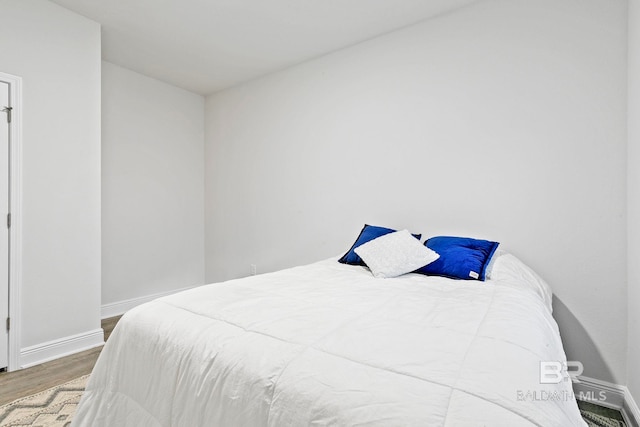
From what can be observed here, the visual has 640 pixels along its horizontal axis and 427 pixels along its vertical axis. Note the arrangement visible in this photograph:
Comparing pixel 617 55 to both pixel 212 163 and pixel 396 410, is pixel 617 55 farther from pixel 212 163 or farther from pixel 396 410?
pixel 212 163

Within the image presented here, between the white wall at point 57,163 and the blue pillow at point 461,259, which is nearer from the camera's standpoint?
the blue pillow at point 461,259

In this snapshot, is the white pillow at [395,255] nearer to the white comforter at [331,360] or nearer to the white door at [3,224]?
the white comforter at [331,360]

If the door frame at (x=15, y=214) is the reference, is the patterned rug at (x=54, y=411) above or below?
below

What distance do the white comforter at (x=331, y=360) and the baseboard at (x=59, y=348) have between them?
1.44 meters

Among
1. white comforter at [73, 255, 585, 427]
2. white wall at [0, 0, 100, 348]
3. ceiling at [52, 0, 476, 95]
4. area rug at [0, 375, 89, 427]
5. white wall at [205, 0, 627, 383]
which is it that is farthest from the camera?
ceiling at [52, 0, 476, 95]

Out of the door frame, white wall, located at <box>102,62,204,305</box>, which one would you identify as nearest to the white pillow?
the door frame

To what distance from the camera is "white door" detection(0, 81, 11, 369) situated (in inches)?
89.3

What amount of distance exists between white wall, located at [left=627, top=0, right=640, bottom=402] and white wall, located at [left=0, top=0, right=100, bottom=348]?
373 centimetres

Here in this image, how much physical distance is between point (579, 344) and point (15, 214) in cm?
390

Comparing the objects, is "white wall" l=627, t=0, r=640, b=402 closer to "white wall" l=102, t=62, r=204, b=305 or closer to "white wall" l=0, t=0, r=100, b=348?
"white wall" l=0, t=0, r=100, b=348

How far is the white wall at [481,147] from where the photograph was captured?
1.99 metres

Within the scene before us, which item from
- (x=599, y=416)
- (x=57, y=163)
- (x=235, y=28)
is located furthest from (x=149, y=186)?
(x=599, y=416)

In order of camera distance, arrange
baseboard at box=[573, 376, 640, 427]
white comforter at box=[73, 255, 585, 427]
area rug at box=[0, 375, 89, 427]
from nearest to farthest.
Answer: white comforter at box=[73, 255, 585, 427]
area rug at box=[0, 375, 89, 427]
baseboard at box=[573, 376, 640, 427]

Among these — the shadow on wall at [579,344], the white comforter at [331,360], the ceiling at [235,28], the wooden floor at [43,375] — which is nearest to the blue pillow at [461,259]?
the white comforter at [331,360]
